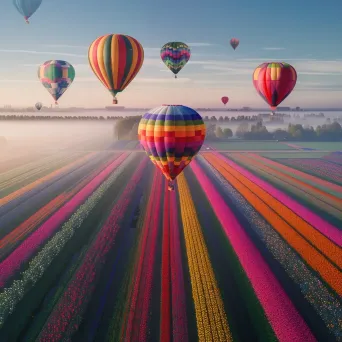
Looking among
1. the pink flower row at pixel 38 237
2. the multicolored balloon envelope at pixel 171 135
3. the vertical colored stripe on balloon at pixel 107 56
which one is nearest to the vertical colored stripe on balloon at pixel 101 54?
the vertical colored stripe on balloon at pixel 107 56

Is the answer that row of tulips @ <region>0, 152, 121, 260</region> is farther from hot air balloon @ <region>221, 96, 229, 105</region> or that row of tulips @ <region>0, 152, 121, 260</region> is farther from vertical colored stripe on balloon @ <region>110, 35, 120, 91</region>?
hot air balloon @ <region>221, 96, 229, 105</region>

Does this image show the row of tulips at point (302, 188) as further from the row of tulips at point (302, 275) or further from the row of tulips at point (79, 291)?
the row of tulips at point (79, 291)

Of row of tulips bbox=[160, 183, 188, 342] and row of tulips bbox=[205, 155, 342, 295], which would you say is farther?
row of tulips bbox=[205, 155, 342, 295]

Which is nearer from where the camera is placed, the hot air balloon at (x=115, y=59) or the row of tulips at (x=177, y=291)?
the row of tulips at (x=177, y=291)

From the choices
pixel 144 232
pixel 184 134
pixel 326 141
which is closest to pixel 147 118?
pixel 184 134

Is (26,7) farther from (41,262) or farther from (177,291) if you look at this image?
(177,291)

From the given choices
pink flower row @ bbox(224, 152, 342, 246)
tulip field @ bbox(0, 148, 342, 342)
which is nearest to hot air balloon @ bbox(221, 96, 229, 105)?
pink flower row @ bbox(224, 152, 342, 246)

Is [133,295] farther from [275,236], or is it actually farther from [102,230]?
[275,236]
